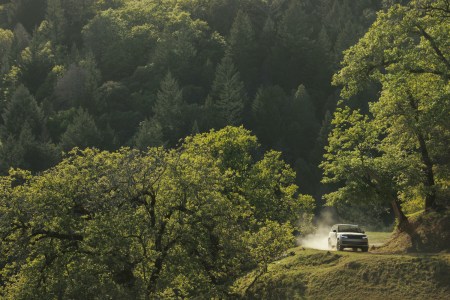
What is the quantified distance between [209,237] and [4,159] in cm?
9058

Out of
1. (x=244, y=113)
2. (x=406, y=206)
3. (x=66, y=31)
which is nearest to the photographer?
(x=406, y=206)

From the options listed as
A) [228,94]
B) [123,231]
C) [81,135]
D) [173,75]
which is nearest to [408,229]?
[123,231]

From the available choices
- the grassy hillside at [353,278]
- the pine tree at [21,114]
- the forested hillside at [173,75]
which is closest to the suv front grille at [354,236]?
the grassy hillside at [353,278]

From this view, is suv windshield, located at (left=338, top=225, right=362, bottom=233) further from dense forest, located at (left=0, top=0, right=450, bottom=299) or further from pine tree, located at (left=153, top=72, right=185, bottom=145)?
pine tree, located at (left=153, top=72, right=185, bottom=145)

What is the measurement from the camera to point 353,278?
33438 mm

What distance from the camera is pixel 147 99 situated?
144 m

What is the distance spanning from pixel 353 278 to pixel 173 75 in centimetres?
12027

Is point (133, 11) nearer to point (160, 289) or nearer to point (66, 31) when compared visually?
point (66, 31)

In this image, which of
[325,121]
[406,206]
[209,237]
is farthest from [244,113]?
[209,237]

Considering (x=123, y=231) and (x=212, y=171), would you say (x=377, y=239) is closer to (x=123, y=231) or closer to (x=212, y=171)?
(x=212, y=171)

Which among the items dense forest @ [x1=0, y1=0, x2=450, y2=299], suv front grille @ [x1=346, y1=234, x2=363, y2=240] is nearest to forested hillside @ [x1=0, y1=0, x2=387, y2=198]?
dense forest @ [x1=0, y1=0, x2=450, y2=299]

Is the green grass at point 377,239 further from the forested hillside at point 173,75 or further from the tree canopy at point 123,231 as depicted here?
the forested hillside at point 173,75

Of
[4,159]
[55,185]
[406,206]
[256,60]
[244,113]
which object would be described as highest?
[256,60]

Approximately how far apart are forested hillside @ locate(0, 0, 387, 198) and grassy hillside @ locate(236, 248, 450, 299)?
80586 millimetres
